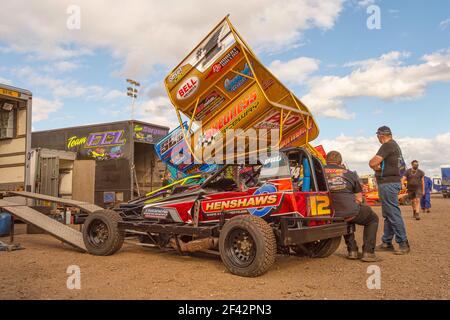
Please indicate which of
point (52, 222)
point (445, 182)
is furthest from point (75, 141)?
point (445, 182)

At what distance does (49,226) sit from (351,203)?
4861mm

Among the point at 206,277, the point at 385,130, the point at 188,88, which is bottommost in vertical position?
the point at 206,277

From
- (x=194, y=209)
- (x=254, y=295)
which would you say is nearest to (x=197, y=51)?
(x=194, y=209)

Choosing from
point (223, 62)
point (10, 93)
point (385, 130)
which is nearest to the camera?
point (385, 130)

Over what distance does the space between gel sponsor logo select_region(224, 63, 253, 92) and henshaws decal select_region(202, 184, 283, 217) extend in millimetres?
2401

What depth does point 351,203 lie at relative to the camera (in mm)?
4977

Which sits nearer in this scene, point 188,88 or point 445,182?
point 188,88

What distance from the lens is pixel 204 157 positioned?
6.73m

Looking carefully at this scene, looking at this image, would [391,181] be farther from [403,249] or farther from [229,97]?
[229,97]

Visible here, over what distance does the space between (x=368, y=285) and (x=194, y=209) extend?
2304 mm

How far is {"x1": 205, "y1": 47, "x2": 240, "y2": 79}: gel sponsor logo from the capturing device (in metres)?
6.07

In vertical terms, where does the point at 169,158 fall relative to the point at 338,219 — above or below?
above
